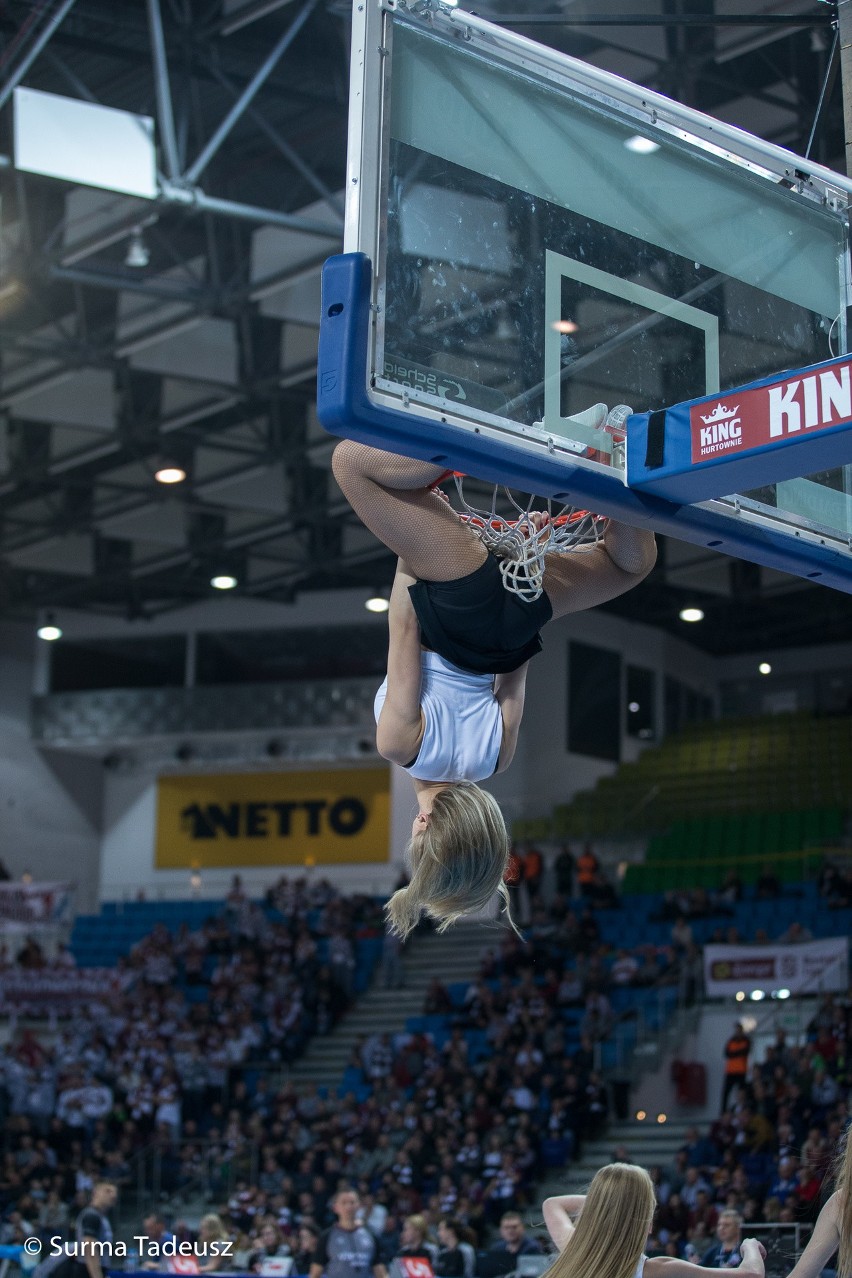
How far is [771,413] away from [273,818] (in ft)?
91.5

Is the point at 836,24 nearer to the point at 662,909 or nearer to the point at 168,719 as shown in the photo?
the point at 662,909

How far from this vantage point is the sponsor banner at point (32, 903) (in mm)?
27391

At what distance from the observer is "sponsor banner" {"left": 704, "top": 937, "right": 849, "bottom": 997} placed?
2031 centimetres

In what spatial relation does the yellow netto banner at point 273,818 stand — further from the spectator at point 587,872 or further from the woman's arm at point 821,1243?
the woman's arm at point 821,1243

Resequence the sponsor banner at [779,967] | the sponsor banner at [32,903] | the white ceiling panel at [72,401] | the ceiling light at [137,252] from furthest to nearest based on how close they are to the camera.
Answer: the sponsor banner at [32,903]
the white ceiling panel at [72,401]
the sponsor banner at [779,967]
the ceiling light at [137,252]

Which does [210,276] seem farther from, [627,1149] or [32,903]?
[32,903]

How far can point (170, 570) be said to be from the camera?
29500 mm

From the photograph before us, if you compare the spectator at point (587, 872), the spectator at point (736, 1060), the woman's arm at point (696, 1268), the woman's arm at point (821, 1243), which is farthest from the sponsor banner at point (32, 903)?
the woman's arm at point (821, 1243)

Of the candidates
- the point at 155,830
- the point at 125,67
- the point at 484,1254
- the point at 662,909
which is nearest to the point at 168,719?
the point at 155,830

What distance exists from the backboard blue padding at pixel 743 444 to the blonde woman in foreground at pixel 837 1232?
165 cm

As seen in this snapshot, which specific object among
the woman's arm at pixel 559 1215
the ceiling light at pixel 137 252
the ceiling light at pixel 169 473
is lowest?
the woman's arm at pixel 559 1215

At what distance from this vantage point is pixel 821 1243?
387 cm

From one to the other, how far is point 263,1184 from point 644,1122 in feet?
16.7

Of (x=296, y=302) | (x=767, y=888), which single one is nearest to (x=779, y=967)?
(x=767, y=888)
